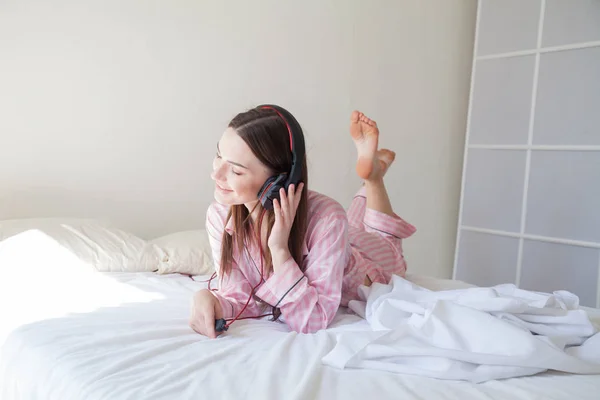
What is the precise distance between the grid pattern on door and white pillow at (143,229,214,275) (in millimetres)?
1791

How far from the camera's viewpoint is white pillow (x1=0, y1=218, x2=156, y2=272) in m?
1.83

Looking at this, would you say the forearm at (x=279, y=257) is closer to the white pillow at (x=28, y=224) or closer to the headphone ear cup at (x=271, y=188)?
the headphone ear cup at (x=271, y=188)

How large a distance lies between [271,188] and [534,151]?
7.25ft

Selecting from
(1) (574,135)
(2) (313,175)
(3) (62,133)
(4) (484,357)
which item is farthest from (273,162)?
(1) (574,135)

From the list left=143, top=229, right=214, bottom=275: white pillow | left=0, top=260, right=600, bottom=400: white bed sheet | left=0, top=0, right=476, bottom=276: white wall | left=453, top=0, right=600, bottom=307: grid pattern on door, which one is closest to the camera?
left=0, top=260, right=600, bottom=400: white bed sheet

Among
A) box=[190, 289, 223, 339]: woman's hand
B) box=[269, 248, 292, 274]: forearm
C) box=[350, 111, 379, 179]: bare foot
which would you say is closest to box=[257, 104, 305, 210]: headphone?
box=[269, 248, 292, 274]: forearm

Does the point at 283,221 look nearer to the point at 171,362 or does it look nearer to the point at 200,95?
the point at 171,362

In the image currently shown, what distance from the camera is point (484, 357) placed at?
0.94 m

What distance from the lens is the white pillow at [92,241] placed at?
1833mm

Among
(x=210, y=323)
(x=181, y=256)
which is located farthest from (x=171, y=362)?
(x=181, y=256)

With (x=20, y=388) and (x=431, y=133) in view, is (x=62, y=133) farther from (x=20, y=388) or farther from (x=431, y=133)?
(x=431, y=133)

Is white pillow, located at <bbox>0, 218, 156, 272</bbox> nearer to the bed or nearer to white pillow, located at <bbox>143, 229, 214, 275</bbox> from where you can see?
white pillow, located at <bbox>143, 229, 214, 275</bbox>

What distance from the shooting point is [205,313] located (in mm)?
1169

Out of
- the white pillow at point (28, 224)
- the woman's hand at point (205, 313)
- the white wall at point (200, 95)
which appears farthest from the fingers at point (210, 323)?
the white wall at point (200, 95)
